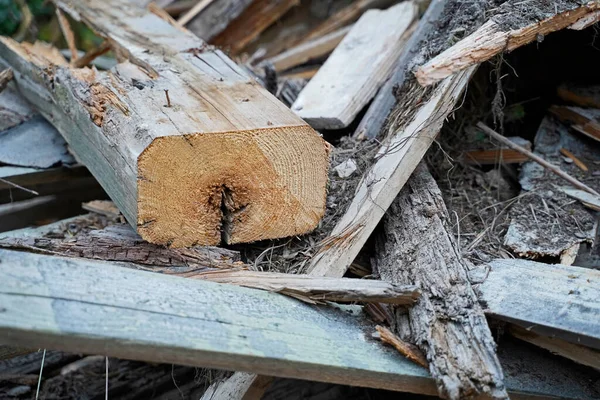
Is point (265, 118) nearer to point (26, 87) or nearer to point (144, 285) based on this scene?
point (144, 285)

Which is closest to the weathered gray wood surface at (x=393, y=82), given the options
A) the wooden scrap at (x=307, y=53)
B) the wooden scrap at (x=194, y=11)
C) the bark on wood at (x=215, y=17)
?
the wooden scrap at (x=307, y=53)

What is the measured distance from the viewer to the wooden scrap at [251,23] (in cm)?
485

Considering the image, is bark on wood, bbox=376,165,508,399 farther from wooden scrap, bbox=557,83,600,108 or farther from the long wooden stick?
wooden scrap, bbox=557,83,600,108

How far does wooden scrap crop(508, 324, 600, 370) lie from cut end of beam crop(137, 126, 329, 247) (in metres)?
0.78

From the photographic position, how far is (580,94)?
3.29 metres

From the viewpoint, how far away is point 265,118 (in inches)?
86.1

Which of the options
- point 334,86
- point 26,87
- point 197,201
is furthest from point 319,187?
point 26,87

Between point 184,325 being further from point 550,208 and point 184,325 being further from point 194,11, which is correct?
point 194,11

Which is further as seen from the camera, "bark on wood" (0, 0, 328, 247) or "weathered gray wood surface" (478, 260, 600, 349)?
"bark on wood" (0, 0, 328, 247)

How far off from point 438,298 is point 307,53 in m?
2.83

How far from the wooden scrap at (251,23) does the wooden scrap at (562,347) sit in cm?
335

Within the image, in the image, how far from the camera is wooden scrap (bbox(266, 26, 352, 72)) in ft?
14.5

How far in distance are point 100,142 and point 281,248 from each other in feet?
2.42

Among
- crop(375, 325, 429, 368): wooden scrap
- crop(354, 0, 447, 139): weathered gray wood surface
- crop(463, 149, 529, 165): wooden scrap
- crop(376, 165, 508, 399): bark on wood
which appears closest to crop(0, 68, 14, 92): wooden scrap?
crop(354, 0, 447, 139): weathered gray wood surface
